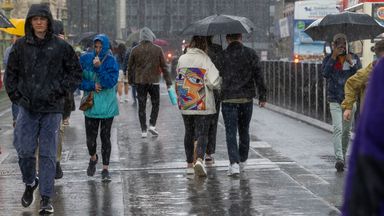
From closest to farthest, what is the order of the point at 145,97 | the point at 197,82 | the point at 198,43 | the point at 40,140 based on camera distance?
the point at 40,140 → the point at 197,82 → the point at 198,43 → the point at 145,97

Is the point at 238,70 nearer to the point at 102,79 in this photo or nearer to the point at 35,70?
the point at 102,79

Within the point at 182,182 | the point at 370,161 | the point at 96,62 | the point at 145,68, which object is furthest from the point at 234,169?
the point at 370,161

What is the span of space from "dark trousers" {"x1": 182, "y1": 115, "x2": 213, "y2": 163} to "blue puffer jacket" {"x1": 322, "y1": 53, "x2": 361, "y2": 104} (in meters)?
1.52

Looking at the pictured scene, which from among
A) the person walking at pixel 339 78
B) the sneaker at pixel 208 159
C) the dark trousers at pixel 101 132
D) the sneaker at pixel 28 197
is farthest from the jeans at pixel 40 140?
the person walking at pixel 339 78

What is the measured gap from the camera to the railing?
55.4ft

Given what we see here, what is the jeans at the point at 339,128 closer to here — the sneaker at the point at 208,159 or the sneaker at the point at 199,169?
the sneaker at the point at 208,159

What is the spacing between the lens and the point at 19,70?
281 inches

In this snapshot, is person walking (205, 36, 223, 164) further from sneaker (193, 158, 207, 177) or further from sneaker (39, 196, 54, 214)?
sneaker (39, 196, 54, 214)

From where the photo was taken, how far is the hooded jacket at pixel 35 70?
23.2 ft

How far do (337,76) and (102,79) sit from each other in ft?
9.17

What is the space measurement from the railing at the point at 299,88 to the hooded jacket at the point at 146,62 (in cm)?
343

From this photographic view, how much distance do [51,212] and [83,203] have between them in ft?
1.99

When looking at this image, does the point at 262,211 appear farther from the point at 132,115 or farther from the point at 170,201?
the point at 132,115

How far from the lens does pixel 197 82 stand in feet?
31.0
